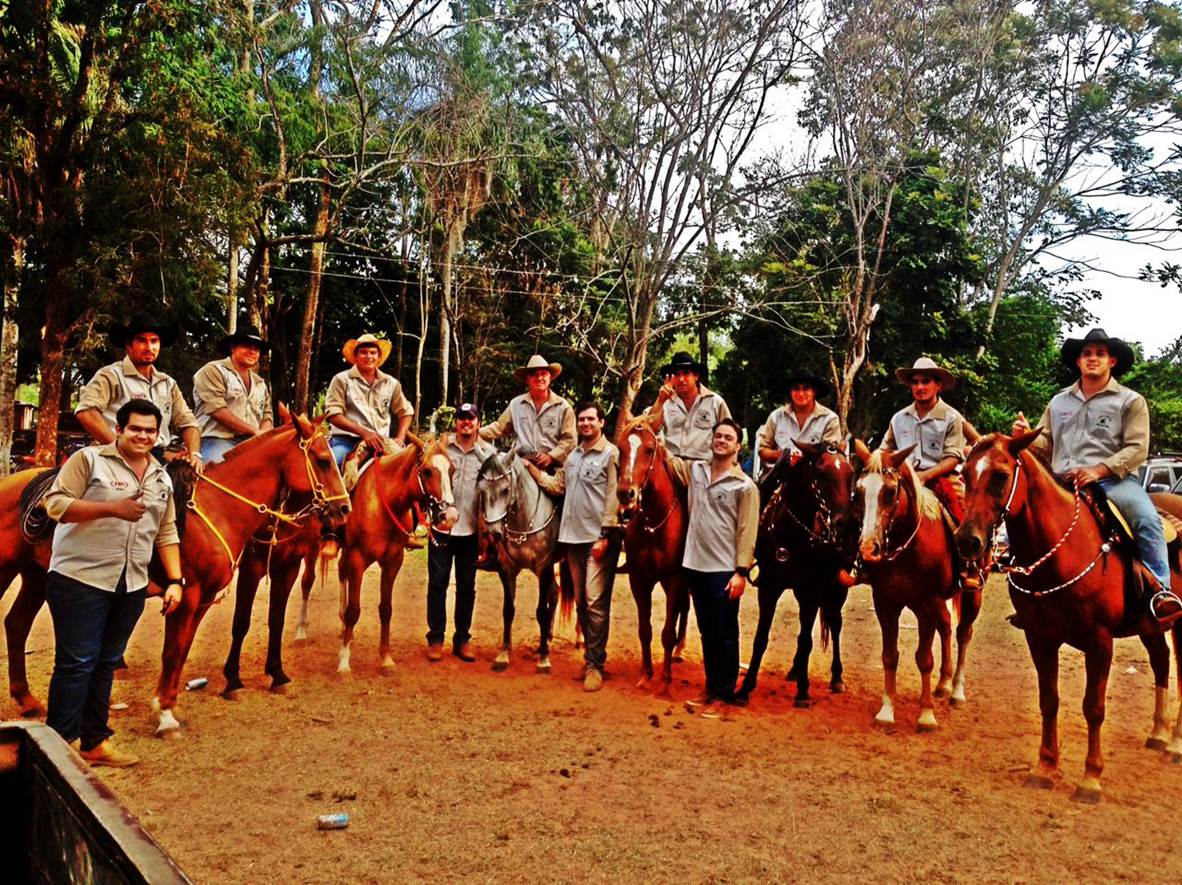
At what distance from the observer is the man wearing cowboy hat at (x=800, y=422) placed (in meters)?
7.90

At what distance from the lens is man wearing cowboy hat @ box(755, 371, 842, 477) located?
7.90 meters

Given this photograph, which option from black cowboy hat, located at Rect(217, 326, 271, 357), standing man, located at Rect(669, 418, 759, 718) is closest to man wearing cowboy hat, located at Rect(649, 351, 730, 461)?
standing man, located at Rect(669, 418, 759, 718)

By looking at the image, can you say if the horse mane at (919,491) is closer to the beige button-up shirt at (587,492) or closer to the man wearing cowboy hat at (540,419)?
the beige button-up shirt at (587,492)

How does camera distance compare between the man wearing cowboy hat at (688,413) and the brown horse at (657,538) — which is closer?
the brown horse at (657,538)

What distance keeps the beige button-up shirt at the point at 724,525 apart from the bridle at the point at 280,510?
2.82 metres

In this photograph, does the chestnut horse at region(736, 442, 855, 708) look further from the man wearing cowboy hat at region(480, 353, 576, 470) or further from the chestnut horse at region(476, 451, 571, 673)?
the man wearing cowboy hat at region(480, 353, 576, 470)

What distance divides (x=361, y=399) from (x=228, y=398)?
1275mm

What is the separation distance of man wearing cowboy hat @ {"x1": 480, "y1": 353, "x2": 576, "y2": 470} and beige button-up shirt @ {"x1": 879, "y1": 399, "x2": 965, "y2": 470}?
10.1ft

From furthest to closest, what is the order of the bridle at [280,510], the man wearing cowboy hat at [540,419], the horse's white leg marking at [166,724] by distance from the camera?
the man wearing cowboy hat at [540,419]
the bridle at [280,510]
the horse's white leg marking at [166,724]

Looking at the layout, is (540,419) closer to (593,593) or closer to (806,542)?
(593,593)

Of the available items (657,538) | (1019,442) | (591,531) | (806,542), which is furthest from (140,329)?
(1019,442)

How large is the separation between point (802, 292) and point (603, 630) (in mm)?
17739

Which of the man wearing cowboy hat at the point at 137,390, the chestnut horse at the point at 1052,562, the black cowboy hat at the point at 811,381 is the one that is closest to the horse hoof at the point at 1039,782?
the chestnut horse at the point at 1052,562

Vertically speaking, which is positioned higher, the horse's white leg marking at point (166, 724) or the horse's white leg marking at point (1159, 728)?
the horse's white leg marking at point (1159, 728)
